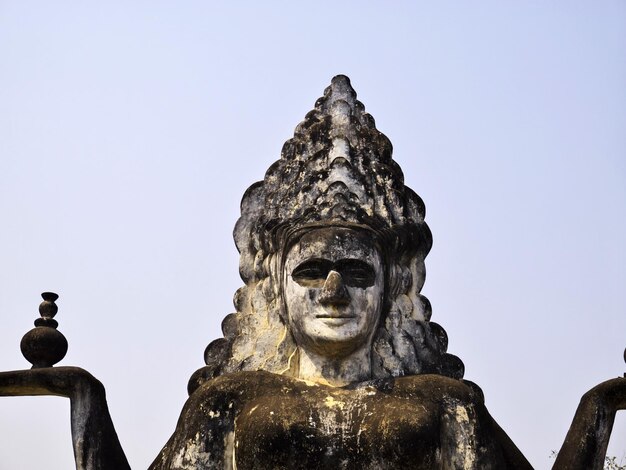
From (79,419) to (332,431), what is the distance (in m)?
2.27

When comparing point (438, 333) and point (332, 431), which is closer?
point (332, 431)

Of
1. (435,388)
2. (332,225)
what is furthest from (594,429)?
(332,225)

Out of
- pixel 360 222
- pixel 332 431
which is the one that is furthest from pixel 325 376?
pixel 360 222

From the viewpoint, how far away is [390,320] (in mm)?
10961

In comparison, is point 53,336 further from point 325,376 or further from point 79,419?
point 325,376

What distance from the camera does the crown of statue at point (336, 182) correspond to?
36.3 feet

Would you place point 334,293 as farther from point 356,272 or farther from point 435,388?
point 435,388

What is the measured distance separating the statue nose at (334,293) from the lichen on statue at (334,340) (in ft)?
0.05

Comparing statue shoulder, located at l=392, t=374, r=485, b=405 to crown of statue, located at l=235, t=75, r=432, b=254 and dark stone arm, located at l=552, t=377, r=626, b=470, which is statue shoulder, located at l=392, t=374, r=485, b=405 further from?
crown of statue, located at l=235, t=75, r=432, b=254

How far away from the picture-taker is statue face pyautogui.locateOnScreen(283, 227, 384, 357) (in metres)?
10.5

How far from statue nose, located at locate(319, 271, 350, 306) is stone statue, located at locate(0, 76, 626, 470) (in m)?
0.02

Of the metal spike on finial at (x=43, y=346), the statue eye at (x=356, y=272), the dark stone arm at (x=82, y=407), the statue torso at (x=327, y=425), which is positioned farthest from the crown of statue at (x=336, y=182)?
the dark stone arm at (x=82, y=407)

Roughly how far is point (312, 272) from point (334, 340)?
0.69 m

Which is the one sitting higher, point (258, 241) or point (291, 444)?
point (258, 241)
